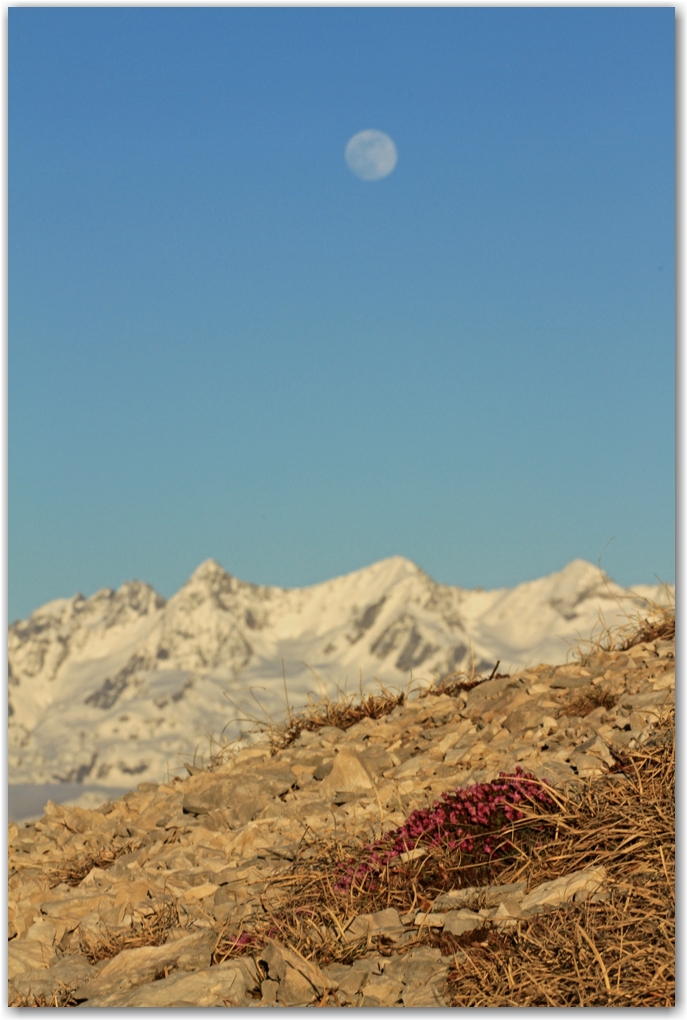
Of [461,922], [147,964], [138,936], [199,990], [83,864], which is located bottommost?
[83,864]

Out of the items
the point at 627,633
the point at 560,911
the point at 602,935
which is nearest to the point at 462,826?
the point at 560,911

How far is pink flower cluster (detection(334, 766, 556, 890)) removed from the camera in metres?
7.11

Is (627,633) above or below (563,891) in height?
above

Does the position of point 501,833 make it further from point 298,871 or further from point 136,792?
point 136,792

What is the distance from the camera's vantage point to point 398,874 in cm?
700

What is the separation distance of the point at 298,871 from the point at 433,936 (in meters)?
2.02

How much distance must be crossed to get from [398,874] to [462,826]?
71 cm

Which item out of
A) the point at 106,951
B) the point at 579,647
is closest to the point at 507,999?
the point at 106,951

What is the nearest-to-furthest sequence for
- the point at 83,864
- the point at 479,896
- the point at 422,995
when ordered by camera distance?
the point at 422,995 → the point at 479,896 → the point at 83,864

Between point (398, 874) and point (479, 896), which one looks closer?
point (479, 896)

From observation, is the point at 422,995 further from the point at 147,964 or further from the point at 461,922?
the point at 147,964

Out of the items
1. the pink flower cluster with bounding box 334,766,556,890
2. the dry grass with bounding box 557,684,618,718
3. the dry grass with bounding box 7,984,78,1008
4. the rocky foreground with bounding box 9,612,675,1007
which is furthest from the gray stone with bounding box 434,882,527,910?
the dry grass with bounding box 557,684,618,718

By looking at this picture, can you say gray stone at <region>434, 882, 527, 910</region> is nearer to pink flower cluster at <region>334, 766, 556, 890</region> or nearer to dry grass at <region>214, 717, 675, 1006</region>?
dry grass at <region>214, 717, 675, 1006</region>

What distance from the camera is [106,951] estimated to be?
709 cm
